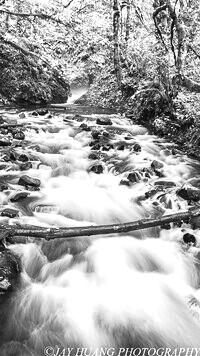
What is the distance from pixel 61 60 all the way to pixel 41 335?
19.5 meters

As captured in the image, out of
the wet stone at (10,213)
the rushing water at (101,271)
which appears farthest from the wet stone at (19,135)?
the wet stone at (10,213)

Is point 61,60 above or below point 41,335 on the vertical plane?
above

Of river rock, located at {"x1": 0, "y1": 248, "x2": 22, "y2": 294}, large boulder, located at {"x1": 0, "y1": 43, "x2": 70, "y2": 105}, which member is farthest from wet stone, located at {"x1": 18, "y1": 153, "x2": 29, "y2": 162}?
large boulder, located at {"x1": 0, "y1": 43, "x2": 70, "y2": 105}

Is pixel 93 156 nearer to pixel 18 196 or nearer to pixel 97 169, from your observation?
pixel 97 169

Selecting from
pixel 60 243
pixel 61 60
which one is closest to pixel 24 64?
pixel 61 60

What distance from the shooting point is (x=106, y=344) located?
2836mm

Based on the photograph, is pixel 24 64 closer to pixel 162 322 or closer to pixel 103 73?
pixel 103 73

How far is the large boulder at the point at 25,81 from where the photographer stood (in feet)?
43.2

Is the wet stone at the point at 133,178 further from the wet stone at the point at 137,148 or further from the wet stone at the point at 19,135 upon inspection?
the wet stone at the point at 19,135

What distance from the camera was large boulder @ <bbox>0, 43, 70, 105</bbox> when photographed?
43.2ft

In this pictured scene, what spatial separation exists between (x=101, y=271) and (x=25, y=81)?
1171 cm

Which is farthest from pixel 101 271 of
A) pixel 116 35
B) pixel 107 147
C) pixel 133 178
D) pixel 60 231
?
pixel 116 35

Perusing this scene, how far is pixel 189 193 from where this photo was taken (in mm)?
4953

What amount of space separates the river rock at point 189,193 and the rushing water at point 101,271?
0.35ft
